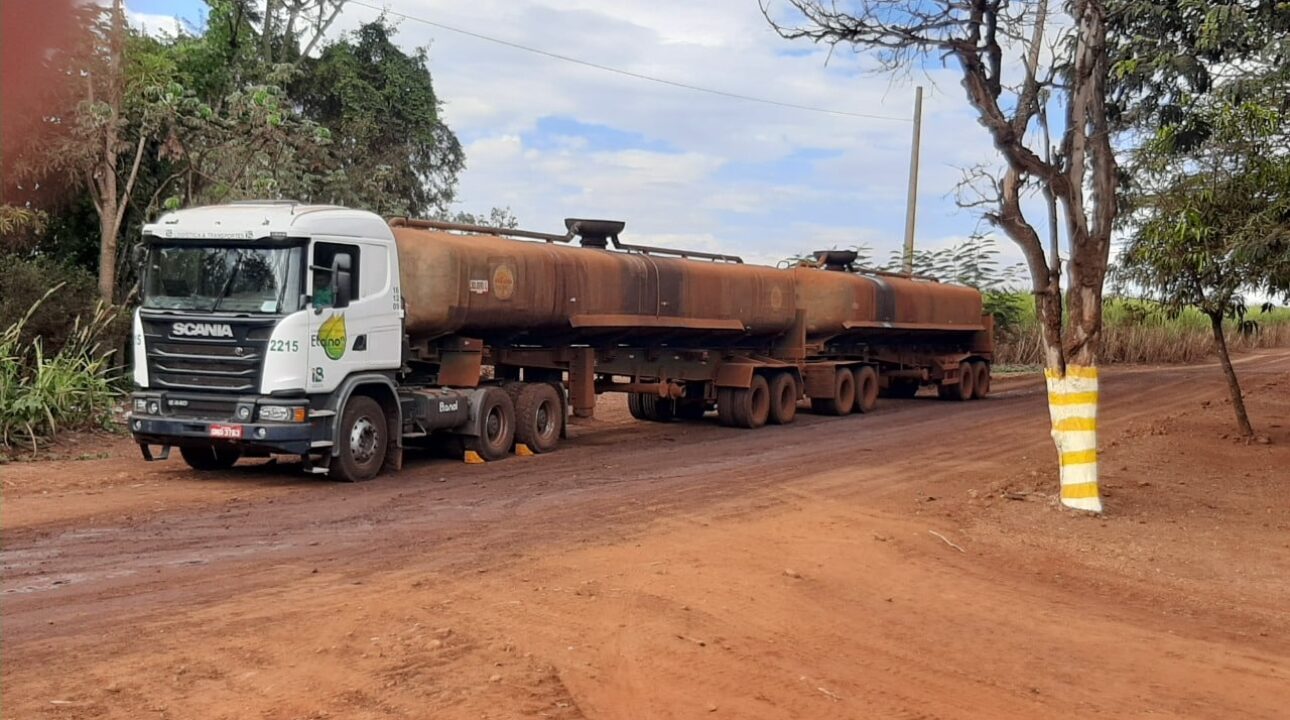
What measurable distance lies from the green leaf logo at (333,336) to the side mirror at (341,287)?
15 cm

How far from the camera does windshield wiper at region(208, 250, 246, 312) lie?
1212 cm

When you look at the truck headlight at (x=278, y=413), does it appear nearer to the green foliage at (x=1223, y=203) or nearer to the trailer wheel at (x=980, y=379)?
the green foliage at (x=1223, y=203)

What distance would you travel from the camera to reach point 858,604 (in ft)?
24.6

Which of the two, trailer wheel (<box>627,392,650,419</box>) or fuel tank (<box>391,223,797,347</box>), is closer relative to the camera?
fuel tank (<box>391,223,797,347</box>)

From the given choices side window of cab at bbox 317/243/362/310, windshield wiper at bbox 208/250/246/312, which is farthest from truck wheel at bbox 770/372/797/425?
windshield wiper at bbox 208/250/246/312

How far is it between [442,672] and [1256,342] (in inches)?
2380

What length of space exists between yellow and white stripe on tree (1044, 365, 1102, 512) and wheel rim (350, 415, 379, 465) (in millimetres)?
7260

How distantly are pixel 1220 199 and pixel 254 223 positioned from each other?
33.7ft

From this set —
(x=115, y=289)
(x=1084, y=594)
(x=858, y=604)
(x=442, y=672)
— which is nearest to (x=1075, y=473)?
(x=1084, y=594)

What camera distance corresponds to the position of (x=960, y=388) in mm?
28016

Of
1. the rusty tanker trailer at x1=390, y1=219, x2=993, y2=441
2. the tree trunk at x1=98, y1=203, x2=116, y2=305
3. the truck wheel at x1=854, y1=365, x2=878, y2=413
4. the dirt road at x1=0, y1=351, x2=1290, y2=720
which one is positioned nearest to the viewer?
the dirt road at x1=0, y1=351, x2=1290, y2=720

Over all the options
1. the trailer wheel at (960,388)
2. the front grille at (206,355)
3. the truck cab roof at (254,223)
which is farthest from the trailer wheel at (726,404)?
the front grille at (206,355)

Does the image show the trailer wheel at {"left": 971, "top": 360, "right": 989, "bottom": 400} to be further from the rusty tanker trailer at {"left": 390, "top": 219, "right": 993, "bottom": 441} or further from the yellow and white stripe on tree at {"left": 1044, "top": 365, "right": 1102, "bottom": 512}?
the yellow and white stripe on tree at {"left": 1044, "top": 365, "right": 1102, "bottom": 512}

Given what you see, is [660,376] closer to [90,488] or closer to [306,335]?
[306,335]
